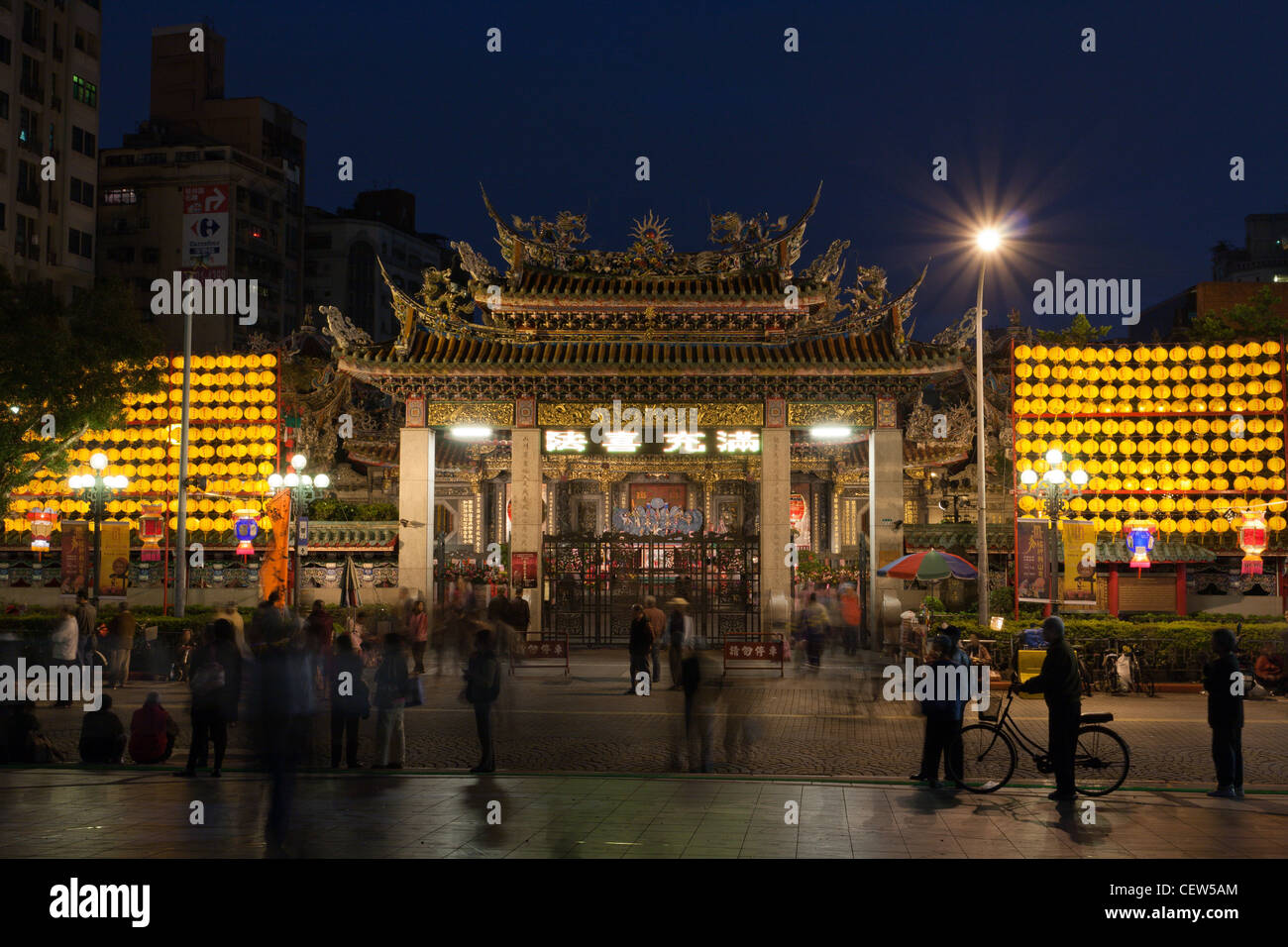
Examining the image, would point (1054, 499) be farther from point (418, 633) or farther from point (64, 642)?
point (64, 642)

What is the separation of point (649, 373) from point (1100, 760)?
19285 mm

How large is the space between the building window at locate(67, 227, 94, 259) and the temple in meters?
34.1

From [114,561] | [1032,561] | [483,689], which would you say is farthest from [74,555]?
[1032,561]

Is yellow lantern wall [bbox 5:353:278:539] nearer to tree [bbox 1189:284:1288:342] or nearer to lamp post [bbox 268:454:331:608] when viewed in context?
lamp post [bbox 268:454:331:608]

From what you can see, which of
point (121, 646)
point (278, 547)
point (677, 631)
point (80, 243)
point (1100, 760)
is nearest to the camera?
point (1100, 760)

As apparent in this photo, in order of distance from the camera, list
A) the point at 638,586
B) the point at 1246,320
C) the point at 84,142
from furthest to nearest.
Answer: the point at 84,142, the point at 1246,320, the point at 638,586

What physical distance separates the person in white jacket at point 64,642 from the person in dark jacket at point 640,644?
9.72 metres

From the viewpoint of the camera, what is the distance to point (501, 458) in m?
43.7

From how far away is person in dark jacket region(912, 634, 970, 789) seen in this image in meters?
12.3

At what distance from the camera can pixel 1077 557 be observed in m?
25.8

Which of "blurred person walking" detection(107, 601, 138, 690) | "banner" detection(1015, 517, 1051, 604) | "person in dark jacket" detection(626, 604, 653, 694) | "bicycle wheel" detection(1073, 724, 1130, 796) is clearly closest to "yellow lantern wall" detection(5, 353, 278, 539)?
"blurred person walking" detection(107, 601, 138, 690)

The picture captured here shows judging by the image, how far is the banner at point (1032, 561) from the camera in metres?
24.5
